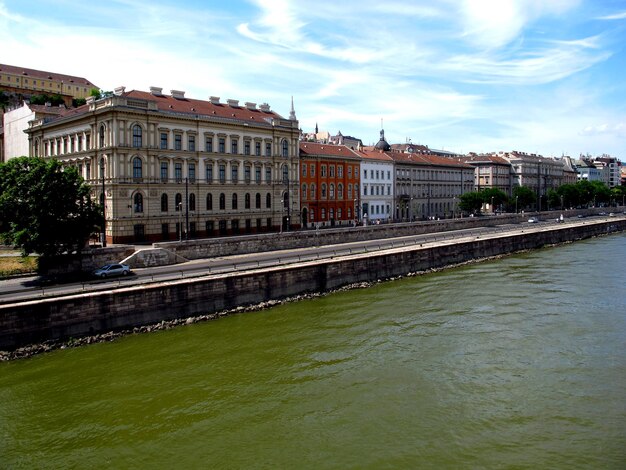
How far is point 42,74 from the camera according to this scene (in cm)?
13075

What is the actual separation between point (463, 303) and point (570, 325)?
7268mm

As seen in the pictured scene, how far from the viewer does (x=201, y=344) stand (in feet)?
91.6

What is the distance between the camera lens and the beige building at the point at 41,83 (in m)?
123

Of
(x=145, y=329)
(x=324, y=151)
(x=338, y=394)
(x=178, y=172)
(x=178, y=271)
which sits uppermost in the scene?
(x=324, y=151)

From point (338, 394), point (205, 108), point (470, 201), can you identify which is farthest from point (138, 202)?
point (470, 201)

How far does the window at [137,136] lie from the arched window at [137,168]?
1.34 m

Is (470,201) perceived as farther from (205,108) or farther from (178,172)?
(178,172)

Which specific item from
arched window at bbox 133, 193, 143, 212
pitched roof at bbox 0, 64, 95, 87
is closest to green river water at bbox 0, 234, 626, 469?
arched window at bbox 133, 193, 143, 212

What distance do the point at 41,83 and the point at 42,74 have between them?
304 centimetres

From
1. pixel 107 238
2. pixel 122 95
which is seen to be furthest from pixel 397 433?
pixel 122 95

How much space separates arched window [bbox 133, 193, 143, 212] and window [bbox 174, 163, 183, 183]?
4643 mm

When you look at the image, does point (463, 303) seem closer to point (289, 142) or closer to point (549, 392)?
point (549, 392)

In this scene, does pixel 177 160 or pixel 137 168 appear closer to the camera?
pixel 137 168

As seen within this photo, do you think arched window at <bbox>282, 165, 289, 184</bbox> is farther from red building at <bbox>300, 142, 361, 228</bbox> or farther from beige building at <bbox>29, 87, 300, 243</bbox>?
red building at <bbox>300, 142, 361, 228</bbox>
